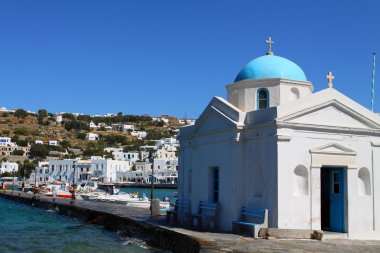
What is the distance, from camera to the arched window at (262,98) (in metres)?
20.7

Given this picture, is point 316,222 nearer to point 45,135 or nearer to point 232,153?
point 232,153

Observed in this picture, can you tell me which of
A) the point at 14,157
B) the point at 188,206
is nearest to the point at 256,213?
the point at 188,206

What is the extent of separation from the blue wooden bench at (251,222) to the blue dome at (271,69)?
5.62 m

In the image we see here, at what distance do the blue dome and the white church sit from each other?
41 millimetres

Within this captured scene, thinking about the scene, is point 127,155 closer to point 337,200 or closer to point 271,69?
point 271,69

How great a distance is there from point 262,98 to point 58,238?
41.5 ft

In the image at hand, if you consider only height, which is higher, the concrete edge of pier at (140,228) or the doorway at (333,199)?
the doorway at (333,199)

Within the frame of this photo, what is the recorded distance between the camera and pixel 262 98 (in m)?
20.8

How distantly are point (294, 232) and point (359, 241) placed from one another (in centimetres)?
243

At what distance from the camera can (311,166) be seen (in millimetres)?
17844

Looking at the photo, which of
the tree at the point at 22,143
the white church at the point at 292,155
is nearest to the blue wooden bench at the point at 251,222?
the white church at the point at 292,155

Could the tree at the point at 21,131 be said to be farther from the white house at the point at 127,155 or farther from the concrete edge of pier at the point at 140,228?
the concrete edge of pier at the point at 140,228

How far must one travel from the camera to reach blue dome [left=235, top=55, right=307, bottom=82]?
821 inches

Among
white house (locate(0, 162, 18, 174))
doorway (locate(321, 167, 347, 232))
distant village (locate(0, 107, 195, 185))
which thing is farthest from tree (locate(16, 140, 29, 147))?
doorway (locate(321, 167, 347, 232))
